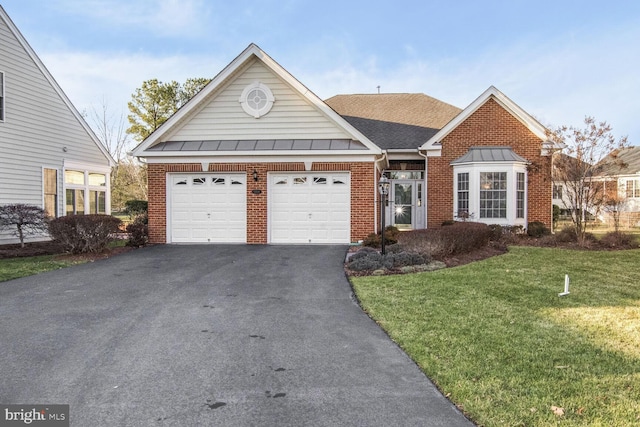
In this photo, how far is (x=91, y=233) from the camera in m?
11.8

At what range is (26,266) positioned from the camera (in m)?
10.6

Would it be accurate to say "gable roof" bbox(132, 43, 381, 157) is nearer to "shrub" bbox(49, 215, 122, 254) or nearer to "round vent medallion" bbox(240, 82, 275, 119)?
"round vent medallion" bbox(240, 82, 275, 119)

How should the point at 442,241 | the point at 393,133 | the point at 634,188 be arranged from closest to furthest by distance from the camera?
the point at 442,241
the point at 393,133
the point at 634,188

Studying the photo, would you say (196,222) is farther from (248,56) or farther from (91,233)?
(248,56)

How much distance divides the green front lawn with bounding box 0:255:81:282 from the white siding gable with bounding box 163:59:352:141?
5688 millimetres

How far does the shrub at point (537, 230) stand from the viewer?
50.6ft

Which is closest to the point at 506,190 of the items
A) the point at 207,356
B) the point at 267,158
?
the point at 267,158

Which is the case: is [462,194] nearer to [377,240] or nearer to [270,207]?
[377,240]

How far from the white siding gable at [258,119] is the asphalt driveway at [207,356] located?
7.34 meters

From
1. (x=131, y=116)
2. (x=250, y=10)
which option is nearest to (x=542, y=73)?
(x=250, y=10)

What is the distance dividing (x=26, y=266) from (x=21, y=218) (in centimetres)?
395

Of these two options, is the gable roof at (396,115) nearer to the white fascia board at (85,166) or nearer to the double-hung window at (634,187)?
the white fascia board at (85,166)

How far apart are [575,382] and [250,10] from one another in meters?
15.7

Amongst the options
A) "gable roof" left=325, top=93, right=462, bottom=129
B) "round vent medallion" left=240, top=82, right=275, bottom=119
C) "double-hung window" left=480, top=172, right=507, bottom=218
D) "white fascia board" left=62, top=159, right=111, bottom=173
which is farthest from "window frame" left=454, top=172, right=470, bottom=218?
"white fascia board" left=62, top=159, right=111, bottom=173
